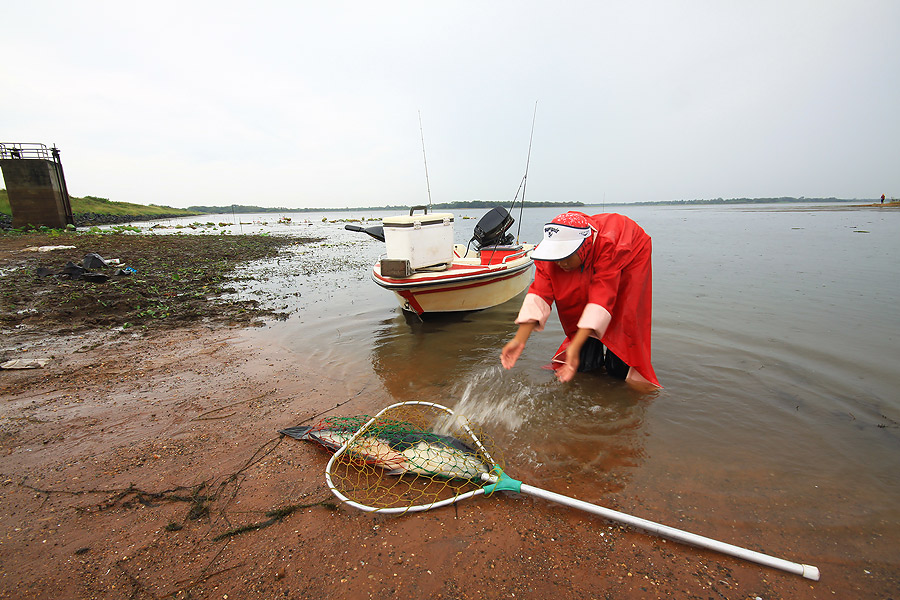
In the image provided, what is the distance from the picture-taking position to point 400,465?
3.21 m

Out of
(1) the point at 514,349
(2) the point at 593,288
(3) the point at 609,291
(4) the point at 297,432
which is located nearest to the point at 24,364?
(4) the point at 297,432

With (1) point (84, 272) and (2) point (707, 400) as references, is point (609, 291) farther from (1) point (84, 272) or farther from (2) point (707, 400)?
(1) point (84, 272)

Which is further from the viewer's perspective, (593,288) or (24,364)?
(24,364)

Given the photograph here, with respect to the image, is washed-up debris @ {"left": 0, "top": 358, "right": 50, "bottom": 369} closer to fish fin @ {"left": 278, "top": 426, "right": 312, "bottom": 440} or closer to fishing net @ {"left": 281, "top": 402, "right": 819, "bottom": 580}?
fish fin @ {"left": 278, "top": 426, "right": 312, "bottom": 440}

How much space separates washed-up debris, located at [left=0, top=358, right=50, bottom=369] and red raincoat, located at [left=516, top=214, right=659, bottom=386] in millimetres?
6607

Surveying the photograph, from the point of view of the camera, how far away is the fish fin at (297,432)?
3652 mm

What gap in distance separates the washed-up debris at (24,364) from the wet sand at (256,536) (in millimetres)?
1536

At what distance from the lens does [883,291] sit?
9.91 meters

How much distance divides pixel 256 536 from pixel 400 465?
113cm

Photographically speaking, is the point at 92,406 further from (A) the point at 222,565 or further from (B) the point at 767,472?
(B) the point at 767,472

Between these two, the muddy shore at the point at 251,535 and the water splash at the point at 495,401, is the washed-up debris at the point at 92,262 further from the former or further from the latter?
the water splash at the point at 495,401

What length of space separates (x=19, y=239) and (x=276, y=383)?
26188mm

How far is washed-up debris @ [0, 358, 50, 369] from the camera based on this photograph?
5047mm

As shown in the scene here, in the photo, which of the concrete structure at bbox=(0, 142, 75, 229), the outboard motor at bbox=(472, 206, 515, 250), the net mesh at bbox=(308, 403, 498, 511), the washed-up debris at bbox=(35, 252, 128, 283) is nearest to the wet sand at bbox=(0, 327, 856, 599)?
the net mesh at bbox=(308, 403, 498, 511)
